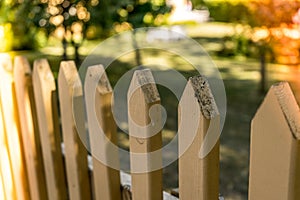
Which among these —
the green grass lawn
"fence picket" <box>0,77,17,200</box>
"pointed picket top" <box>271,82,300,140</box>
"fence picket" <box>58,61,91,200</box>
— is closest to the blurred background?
the green grass lawn

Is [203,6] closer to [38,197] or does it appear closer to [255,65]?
[255,65]

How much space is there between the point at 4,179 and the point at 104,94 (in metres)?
0.73

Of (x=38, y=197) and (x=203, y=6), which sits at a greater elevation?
(x=203, y=6)

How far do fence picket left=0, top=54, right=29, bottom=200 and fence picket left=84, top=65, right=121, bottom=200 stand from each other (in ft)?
1.42

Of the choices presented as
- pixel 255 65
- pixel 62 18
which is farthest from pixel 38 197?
pixel 255 65

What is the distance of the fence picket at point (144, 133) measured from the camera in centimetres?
97

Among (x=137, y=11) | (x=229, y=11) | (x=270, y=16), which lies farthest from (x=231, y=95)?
(x=229, y=11)

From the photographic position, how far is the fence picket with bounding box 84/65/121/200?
1.14m

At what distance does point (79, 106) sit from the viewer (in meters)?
1.25

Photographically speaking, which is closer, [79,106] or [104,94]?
[104,94]

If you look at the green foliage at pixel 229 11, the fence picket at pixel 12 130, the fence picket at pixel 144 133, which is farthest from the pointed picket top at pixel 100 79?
the green foliage at pixel 229 11

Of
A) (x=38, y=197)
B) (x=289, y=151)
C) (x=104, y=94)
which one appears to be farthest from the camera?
(x=38, y=197)

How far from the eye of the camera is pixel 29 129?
4.82 ft

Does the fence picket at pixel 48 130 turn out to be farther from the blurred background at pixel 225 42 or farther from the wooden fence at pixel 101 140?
the blurred background at pixel 225 42
